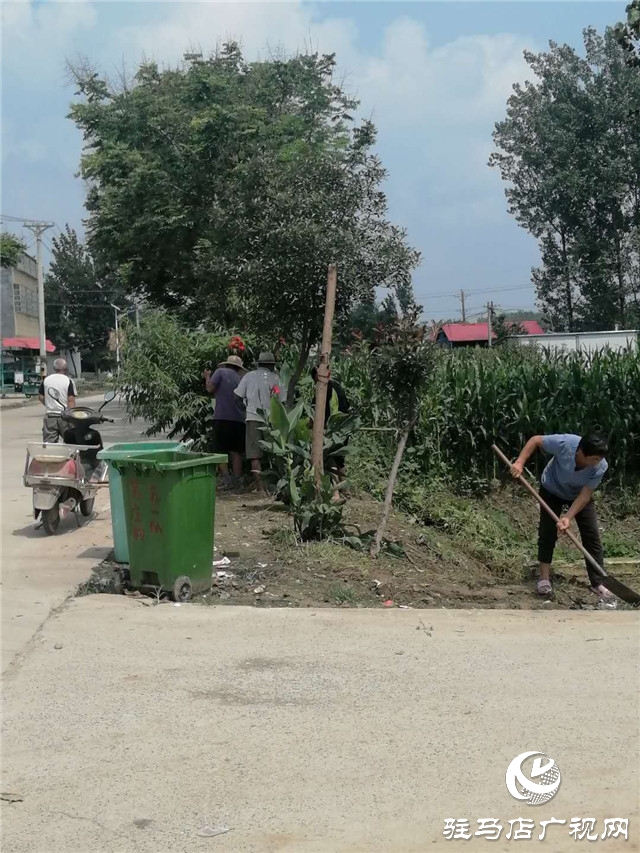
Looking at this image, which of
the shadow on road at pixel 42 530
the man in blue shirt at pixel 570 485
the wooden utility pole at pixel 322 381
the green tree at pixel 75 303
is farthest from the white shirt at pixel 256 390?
the green tree at pixel 75 303

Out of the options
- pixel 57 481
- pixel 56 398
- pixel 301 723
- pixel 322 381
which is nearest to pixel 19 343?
pixel 56 398

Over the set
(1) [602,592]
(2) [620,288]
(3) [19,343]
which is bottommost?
(1) [602,592]

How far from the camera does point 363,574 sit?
8227mm

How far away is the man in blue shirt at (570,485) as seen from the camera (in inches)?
304

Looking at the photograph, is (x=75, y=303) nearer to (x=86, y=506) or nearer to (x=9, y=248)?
(x=9, y=248)

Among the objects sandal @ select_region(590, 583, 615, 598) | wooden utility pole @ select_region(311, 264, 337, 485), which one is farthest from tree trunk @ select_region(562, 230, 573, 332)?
sandal @ select_region(590, 583, 615, 598)

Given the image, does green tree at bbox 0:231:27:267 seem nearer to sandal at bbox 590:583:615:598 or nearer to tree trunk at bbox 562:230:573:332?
tree trunk at bbox 562:230:573:332

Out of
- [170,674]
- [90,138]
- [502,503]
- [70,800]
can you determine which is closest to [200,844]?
[70,800]

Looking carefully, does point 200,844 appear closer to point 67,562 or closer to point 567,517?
point 567,517

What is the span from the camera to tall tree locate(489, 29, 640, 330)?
41.7 meters

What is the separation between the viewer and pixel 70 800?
418 centimetres

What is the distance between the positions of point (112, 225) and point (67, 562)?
1725 centimetres

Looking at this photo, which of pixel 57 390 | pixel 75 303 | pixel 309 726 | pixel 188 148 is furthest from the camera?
pixel 75 303

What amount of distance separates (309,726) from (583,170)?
4090 centimetres
